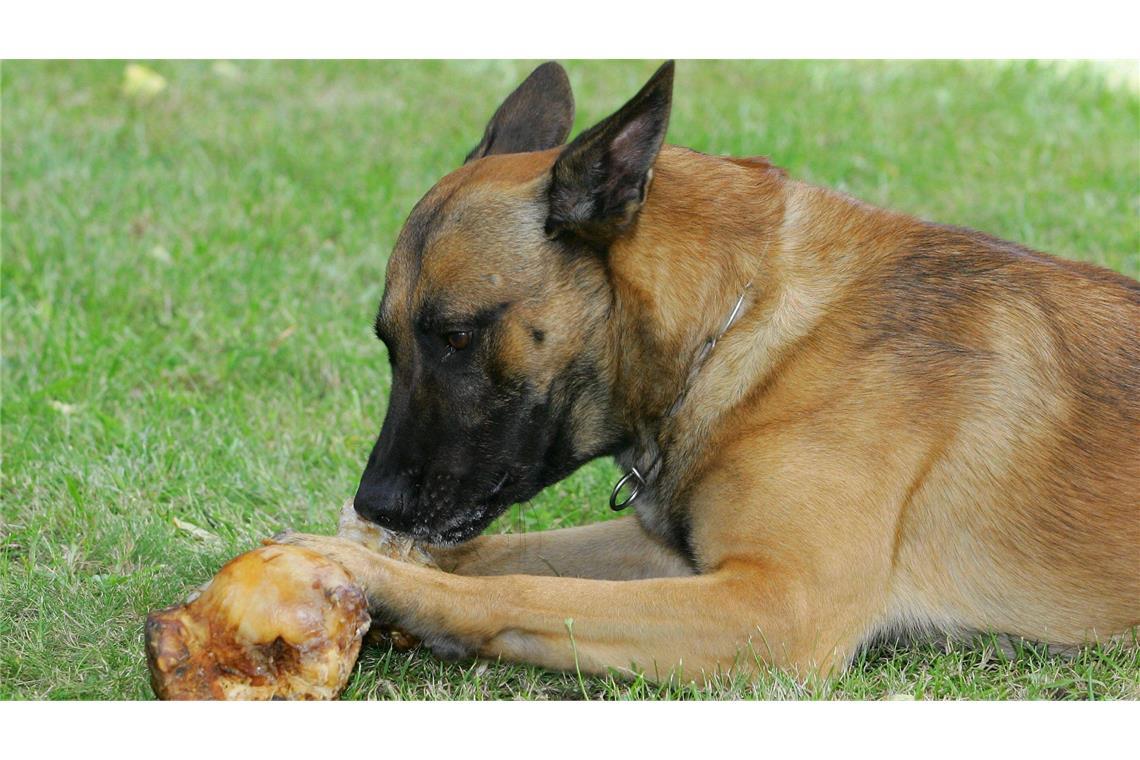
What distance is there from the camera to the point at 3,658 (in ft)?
12.3

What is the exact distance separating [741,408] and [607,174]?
770mm

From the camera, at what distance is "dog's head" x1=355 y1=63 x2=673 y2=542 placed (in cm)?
374

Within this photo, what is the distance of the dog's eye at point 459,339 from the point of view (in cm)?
375

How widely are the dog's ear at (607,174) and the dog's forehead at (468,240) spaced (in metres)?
0.09

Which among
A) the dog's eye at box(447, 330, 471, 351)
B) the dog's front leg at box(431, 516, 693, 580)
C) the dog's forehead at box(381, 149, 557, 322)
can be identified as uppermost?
the dog's forehead at box(381, 149, 557, 322)

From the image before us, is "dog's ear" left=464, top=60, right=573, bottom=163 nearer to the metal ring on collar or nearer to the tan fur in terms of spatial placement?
the tan fur

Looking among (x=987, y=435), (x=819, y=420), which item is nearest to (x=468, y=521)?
(x=819, y=420)

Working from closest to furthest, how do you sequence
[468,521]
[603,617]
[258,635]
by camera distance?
[258,635] < [603,617] < [468,521]

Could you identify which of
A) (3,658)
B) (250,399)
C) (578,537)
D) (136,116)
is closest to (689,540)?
(578,537)

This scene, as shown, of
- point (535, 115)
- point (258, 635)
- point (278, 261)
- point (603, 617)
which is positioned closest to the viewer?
point (258, 635)

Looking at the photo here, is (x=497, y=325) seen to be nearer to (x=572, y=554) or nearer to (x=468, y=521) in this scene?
(x=468, y=521)

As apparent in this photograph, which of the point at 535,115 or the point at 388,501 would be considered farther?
the point at 535,115

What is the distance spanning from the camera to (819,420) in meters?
3.71

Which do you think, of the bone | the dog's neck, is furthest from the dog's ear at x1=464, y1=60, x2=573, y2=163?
the bone
